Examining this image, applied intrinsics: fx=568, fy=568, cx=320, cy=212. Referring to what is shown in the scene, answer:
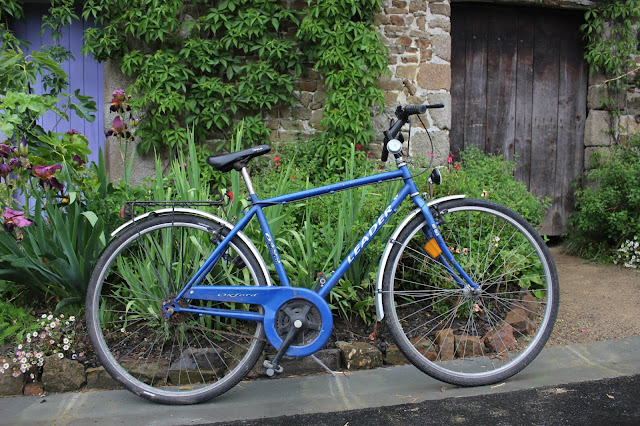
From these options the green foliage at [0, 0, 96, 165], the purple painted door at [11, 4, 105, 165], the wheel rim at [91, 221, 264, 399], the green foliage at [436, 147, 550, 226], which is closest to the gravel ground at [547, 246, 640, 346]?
the green foliage at [436, 147, 550, 226]

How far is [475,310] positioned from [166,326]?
1.72 metres

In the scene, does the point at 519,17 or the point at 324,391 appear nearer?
the point at 324,391

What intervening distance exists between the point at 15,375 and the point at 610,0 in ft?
19.8

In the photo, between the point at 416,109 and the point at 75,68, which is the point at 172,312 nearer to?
the point at 416,109

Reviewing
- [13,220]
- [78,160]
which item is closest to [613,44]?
[78,160]

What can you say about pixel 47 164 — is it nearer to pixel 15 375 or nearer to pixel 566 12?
pixel 15 375

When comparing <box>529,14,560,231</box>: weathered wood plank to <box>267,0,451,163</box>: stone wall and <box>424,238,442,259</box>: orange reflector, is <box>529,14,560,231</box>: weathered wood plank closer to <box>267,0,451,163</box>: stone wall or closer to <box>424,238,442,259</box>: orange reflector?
<box>267,0,451,163</box>: stone wall

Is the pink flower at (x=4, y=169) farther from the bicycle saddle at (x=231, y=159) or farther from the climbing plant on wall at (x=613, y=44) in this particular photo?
the climbing plant on wall at (x=613, y=44)

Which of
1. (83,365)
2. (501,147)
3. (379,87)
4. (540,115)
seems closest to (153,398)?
(83,365)

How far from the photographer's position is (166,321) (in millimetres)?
2658

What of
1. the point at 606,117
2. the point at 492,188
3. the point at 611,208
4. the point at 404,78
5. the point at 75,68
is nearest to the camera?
the point at 492,188

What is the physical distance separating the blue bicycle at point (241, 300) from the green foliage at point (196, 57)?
249 centimetres

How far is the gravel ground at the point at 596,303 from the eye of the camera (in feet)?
11.0

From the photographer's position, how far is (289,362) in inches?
114
